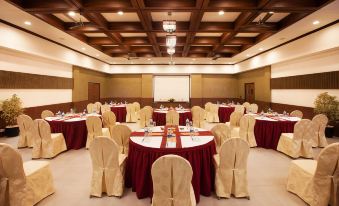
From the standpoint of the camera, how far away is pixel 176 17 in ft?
20.9

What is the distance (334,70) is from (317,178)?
5483mm

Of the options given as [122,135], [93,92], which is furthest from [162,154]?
[93,92]

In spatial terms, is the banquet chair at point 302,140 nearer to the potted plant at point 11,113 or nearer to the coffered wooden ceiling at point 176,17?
the coffered wooden ceiling at point 176,17

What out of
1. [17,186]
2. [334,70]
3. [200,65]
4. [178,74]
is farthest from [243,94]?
[17,186]

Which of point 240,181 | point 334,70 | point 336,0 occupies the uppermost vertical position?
point 336,0

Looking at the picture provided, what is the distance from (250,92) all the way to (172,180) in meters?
12.2

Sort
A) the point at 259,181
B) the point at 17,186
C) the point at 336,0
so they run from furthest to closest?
the point at 336,0 < the point at 259,181 < the point at 17,186

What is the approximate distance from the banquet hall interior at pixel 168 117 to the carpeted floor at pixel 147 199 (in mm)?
24

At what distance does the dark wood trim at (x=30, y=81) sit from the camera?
662 centimetres

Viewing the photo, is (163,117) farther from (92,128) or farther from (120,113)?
(120,113)

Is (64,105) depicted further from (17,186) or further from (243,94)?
(243,94)

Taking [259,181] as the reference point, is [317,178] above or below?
above

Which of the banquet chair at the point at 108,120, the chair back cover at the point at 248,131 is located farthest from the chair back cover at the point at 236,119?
the banquet chair at the point at 108,120

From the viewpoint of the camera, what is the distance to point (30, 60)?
7.69m
